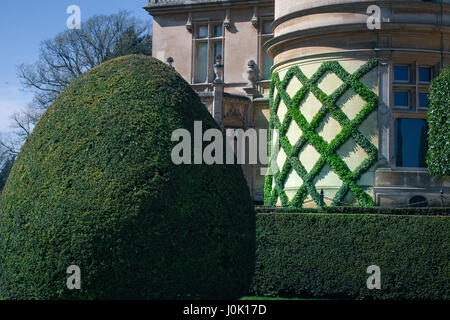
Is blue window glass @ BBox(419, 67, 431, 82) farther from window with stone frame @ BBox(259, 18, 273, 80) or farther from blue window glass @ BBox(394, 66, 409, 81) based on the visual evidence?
window with stone frame @ BBox(259, 18, 273, 80)

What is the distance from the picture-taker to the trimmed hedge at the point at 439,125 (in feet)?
48.4

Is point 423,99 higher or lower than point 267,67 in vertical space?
lower

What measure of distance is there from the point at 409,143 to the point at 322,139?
7.85ft

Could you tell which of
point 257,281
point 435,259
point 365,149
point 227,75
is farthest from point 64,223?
point 227,75

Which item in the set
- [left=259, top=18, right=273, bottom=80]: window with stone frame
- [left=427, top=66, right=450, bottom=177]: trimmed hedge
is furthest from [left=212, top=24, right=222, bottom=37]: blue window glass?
[left=427, top=66, right=450, bottom=177]: trimmed hedge

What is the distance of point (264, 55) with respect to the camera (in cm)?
2547

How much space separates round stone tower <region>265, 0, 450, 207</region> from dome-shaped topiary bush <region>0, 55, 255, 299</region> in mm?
9657

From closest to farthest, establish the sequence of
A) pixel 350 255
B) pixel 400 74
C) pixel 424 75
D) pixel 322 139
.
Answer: pixel 350 255
pixel 400 74
pixel 424 75
pixel 322 139

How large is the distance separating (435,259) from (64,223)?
25.9 feet

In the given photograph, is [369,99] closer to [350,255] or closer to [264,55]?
[350,255]

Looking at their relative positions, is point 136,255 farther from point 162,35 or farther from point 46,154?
point 162,35

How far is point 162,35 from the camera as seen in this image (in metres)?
27.2

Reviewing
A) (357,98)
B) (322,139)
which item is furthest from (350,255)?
(357,98)

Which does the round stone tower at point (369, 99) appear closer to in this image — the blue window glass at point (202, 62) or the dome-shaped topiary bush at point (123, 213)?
the dome-shaped topiary bush at point (123, 213)
